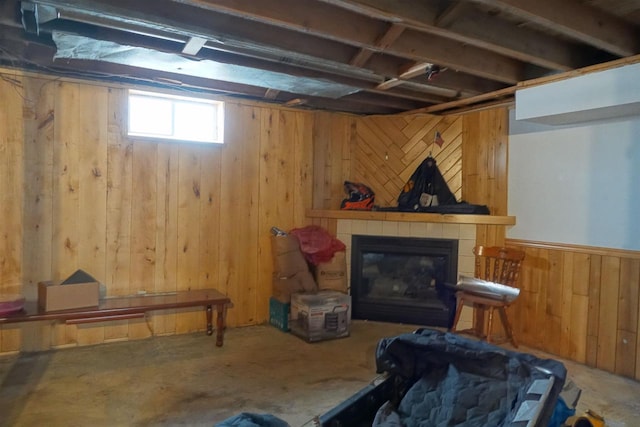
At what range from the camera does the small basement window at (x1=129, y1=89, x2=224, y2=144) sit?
→ 3.66 meters

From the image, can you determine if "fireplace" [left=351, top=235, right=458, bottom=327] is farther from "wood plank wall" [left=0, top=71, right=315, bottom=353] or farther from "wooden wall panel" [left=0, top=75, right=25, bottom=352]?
"wooden wall panel" [left=0, top=75, right=25, bottom=352]

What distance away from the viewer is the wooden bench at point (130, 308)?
115 inches

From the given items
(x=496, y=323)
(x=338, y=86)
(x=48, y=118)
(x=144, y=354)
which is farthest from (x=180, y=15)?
(x=496, y=323)

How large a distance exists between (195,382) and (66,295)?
1.10 m

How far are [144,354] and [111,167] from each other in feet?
4.90

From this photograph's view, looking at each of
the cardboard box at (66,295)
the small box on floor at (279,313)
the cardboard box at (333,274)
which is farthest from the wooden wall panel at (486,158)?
the cardboard box at (66,295)

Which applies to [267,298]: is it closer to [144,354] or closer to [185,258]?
[185,258]

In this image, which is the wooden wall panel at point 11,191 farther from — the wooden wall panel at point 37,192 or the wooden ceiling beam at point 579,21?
the wooden ceiling beam at point 579,21

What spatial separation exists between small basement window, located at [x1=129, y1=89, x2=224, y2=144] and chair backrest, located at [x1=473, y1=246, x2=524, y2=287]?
254cm

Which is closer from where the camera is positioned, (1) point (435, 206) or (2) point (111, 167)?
(2) point (111, 167)

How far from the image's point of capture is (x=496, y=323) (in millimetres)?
3908

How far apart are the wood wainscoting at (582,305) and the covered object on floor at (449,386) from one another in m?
1.94

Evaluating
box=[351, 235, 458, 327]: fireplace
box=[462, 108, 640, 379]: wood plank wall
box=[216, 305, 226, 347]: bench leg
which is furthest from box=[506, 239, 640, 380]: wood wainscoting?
box=[216, 305, 226, 347]: bench leg

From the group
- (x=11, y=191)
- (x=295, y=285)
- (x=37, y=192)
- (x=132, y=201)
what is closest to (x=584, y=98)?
(x=295, y=285)
